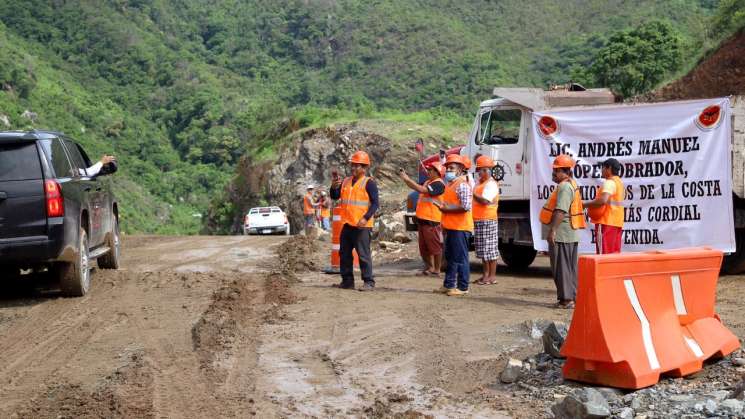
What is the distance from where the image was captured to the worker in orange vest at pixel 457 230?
40.6 feet

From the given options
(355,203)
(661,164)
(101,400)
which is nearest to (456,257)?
(355,203)

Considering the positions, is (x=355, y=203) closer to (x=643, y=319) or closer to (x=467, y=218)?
(x=467, y=218)

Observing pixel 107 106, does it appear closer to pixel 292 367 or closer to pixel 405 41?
pixel 405 41

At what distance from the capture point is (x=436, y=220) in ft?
48.1

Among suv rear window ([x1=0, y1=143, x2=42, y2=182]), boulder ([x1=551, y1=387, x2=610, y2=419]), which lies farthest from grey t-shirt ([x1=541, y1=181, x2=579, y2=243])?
suv rear window ([x1=0, y1=143, x2=42, y2=182])

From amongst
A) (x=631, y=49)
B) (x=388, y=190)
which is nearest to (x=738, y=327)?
(x=388, y=190)

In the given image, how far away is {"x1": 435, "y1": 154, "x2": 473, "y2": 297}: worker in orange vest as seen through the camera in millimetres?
12383

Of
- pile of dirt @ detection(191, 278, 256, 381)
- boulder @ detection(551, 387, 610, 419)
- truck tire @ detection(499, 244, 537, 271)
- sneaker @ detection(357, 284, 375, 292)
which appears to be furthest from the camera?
truck tire @ detection(499, 244, 537, 271)

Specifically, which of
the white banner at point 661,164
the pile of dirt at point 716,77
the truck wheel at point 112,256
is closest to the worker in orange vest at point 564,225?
the white banner at point 661,164

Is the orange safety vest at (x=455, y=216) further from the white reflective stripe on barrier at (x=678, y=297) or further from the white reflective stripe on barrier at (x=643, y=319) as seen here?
the white reflective stripe on barrier at (x=643, y=319)

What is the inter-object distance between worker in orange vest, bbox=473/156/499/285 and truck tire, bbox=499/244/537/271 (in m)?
2.49

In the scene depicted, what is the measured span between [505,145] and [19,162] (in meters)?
7.72

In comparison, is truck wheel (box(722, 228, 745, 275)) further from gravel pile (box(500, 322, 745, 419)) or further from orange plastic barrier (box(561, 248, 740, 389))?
gravel pile (box(500, 322, 745, 419))

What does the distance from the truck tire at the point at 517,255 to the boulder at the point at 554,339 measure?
339 inches
